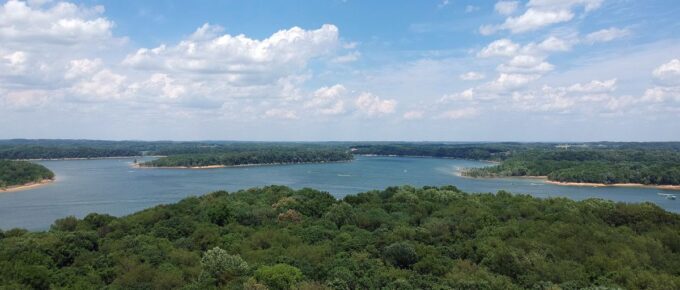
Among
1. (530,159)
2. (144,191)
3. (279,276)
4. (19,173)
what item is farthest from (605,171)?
(19,173)

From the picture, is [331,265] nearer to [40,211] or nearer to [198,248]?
[198,248]

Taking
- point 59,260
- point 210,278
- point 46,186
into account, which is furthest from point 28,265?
point 46,186

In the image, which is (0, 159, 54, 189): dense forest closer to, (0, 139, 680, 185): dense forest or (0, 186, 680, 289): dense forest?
(0, 139, 680, 185): dense forest

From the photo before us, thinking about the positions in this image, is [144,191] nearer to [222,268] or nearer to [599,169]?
[222,268]

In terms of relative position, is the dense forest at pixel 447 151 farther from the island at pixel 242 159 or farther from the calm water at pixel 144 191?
the calm water at pixel 144 191

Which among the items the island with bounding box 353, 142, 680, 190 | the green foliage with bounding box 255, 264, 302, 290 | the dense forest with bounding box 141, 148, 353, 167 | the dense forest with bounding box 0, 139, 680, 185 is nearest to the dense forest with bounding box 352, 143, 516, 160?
the dense forest with bounding box 0, 139, 680, 185

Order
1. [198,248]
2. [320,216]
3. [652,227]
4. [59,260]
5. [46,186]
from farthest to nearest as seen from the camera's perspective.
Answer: [46,186]
[320,216]
[652,227]
[198,248]
[59,260]

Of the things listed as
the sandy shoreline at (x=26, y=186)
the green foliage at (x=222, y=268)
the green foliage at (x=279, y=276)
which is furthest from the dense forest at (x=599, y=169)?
the green foliage at (x=222, y=268)
